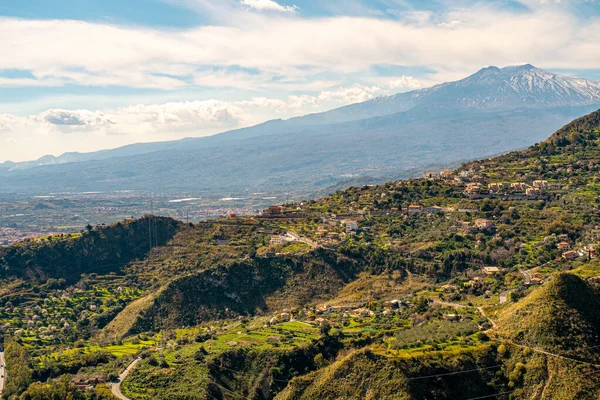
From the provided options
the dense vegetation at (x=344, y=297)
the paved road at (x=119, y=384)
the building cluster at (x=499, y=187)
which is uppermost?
the building cluster at (x=499, y=187)

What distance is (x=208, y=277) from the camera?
65.2 meters

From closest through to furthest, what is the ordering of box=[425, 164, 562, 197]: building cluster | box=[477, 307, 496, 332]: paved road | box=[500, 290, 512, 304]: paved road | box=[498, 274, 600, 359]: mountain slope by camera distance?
box=[498, 274, 600, 359]: mountain slope < box=[477, 307, 496, 332]: paved road < box=[500, 290, 512, 304]: paved road < box=[425, 164, 562, 197]: building cluster

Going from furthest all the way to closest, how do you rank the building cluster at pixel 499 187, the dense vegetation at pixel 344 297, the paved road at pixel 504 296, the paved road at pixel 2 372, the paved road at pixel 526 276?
the building cluster at pixel 499 187, the paved road at pixel 526 276, the paved road at pixel 504 296, the paved road at pixel 2 372, the dense vegetation at pixel 344 297

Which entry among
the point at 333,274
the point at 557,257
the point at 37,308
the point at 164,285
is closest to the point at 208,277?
the point at 164,285

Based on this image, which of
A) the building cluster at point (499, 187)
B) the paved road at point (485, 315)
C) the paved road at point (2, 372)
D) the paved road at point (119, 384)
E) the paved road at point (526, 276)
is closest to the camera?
the paved road at point (119, 384)

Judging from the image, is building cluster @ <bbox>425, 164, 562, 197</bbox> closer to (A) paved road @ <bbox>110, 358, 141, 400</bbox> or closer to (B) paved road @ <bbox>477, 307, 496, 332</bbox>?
(B) paved road @ <bbox>477, 307, 496, 332</bbox>

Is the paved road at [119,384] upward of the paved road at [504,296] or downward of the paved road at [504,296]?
downward

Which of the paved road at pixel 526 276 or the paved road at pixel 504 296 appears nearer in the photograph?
the paved road at pixel 504 296

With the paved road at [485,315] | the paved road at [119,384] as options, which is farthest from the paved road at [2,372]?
the paved road at [485,315]

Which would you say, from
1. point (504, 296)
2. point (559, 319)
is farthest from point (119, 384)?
point (504, 296)

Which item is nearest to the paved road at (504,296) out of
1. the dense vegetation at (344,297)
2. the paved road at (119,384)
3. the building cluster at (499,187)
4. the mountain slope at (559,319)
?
the dense vegetation at (344,297)

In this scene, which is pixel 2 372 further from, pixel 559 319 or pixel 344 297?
pixel 559 319

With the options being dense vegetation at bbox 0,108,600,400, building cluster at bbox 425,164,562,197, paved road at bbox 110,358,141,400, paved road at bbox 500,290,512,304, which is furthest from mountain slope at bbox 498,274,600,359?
building cluster at bbox 425,164,562,197

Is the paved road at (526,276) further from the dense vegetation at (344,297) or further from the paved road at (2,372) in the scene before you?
the paved road at (2,372)
